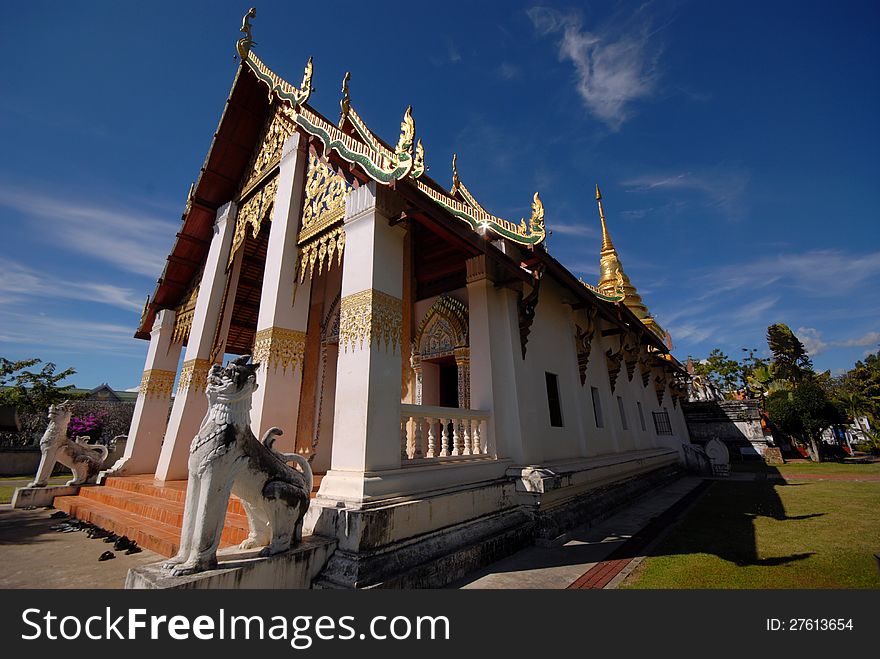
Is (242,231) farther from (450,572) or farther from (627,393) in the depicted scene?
(627,393)

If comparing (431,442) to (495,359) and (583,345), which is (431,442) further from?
(583,345)

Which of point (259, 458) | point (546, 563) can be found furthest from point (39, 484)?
point (546, 563)

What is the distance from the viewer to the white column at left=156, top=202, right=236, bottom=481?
20.6 ft

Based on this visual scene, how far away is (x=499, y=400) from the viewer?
5289 mm

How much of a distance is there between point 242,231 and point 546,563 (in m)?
7.44

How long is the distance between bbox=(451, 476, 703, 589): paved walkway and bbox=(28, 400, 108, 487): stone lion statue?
7.96 meters

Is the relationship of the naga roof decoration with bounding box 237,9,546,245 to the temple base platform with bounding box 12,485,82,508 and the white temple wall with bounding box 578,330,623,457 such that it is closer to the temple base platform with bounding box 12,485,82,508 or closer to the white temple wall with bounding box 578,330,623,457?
the white temple wall with bounding box 578,330,623,457

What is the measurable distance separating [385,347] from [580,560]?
3162mm

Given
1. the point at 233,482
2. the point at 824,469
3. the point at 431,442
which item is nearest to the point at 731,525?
the point at 431,442

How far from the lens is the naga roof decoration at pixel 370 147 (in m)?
3.98

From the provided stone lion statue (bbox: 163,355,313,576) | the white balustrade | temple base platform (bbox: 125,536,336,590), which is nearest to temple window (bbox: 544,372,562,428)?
the white balustrade

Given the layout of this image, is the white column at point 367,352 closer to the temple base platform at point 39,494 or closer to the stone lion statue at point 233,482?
the stone lion statue at point 233,482

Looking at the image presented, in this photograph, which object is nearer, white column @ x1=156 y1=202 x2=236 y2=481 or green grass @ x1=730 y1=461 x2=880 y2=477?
white column @ x1=156 y1=202 x2=236 y2=481
